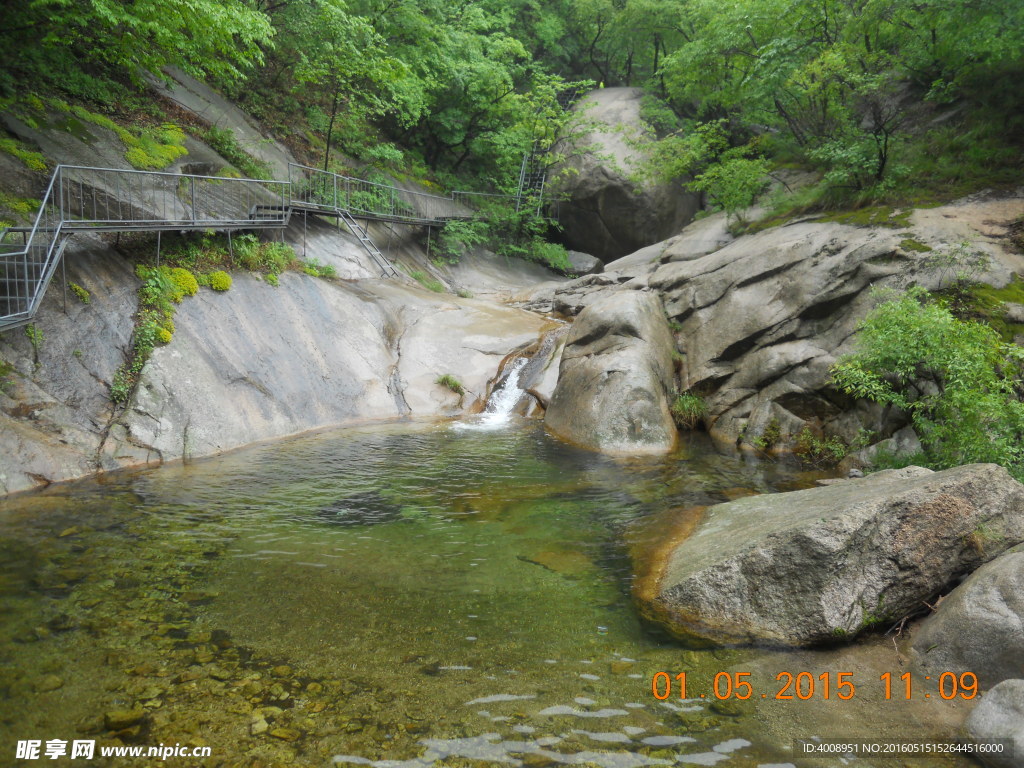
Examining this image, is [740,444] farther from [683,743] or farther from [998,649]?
[683,743]

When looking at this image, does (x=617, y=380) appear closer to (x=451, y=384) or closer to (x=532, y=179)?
(x=451, y=384)

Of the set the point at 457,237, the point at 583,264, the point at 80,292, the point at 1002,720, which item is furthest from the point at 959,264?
the point at 583,264

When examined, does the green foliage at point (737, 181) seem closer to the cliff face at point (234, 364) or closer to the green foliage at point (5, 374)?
the cliff face at point (234, 364)

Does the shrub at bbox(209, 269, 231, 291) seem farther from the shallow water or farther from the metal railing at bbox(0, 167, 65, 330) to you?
the shallow water

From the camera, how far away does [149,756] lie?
11.4 feet

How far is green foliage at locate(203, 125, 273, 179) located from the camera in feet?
52.3

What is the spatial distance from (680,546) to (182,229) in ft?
36.8

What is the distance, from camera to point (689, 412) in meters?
13.1

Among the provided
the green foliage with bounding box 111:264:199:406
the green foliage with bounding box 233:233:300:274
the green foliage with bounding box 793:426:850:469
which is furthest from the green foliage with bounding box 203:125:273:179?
the green foliage with bounding box 793:426:850:469

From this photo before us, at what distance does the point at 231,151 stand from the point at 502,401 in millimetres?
10253

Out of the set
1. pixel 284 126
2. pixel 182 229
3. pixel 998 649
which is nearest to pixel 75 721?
pixel 998 649

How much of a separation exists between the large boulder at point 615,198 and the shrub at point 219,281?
59.5 ft

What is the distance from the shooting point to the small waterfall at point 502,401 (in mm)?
13384

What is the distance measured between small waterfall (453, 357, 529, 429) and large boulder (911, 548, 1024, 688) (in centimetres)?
940
